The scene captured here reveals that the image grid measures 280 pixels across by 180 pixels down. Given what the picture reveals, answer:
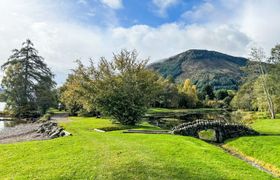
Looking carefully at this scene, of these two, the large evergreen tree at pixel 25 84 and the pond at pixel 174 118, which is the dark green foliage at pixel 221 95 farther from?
the large evergreen tree at pixel 25 84

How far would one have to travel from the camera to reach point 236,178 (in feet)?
44.4

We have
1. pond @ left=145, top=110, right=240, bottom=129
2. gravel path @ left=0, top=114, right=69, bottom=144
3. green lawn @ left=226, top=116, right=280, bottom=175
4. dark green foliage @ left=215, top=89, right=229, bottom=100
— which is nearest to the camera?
green lawn @ left=226, top=116, right=280, bottom=175

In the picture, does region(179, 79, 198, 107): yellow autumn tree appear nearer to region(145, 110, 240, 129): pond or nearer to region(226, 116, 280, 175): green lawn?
region(145, 110, 240, 129): pond

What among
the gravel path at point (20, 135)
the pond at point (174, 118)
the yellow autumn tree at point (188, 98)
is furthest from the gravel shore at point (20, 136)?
the yellow autumn tree at point (188, 98)

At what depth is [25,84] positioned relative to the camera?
201ft

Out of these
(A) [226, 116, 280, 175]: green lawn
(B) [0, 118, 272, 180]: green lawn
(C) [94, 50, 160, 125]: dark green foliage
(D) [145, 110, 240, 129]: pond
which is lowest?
(A) [226, 116, 280, 175]: green lawn

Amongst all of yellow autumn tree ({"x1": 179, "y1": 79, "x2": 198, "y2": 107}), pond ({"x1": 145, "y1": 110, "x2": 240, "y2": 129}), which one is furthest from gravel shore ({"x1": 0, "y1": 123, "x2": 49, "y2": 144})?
yellow autumn tree ({"x1": 179, "y1": 79, "x2": 198, "y2": 107})

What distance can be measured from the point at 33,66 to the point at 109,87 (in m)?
35.2

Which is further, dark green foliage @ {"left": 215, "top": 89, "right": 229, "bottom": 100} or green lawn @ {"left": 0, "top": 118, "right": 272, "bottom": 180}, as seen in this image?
dark green foliage @ {"left": 215, "top": 89, "right": 229, "bottom": 100}

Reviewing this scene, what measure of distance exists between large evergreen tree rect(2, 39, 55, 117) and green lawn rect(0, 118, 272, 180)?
1720 inches

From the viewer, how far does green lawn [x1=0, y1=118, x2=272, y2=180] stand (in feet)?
42.1

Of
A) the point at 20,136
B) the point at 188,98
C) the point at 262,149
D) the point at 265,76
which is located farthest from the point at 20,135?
the point at 188,98

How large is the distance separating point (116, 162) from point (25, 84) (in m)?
52.5

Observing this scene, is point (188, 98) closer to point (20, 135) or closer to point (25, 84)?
point (25, 84)
